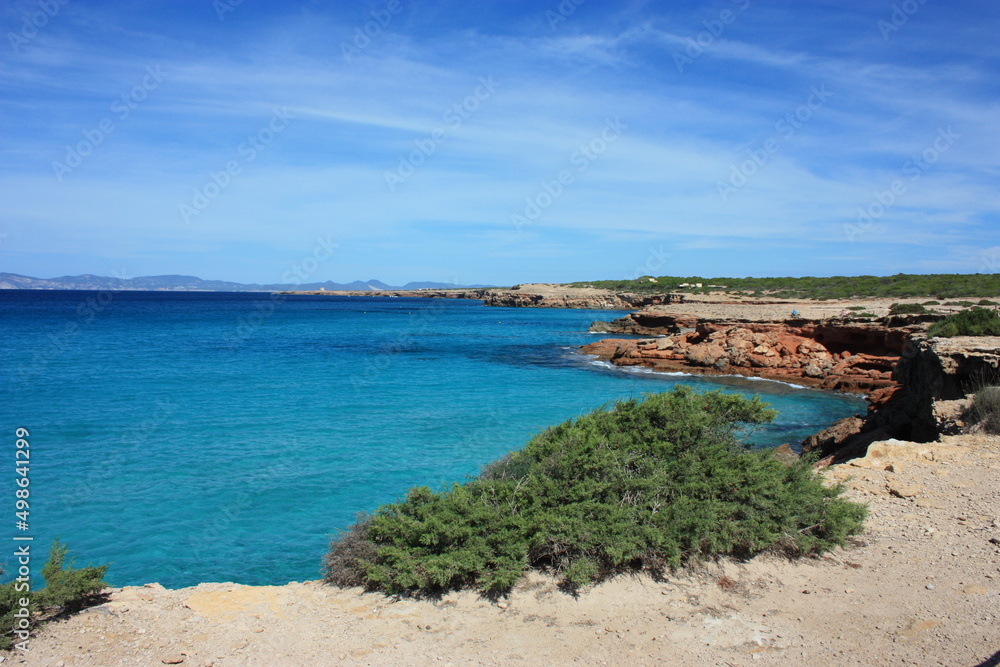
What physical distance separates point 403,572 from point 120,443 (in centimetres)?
1207

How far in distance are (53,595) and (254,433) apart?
10984 mm

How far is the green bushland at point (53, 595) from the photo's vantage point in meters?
4.85

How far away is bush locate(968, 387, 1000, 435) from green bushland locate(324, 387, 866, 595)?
517cm

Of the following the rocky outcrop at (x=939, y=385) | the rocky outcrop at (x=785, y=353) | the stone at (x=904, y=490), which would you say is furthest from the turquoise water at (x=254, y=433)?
the stone at (x=904, y=490)

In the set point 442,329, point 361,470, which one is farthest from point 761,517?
point 442,329

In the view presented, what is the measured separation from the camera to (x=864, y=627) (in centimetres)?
506

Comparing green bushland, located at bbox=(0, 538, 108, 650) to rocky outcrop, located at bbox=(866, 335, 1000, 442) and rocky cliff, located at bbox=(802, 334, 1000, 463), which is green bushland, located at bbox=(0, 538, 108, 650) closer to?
rocky cliff, located at bbox=(802, 334, 1000, 463)

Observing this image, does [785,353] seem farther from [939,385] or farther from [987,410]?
[987,410]

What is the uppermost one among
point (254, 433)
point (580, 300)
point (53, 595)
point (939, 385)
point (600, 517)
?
point (580, 300)

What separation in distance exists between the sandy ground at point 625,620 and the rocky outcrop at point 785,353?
20.6m

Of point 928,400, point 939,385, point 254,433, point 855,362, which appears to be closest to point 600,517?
point 928,400

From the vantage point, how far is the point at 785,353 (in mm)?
28625

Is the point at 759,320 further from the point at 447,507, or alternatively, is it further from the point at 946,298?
the point at 447,507

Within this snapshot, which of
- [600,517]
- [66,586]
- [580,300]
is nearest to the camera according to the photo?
[66,586]
